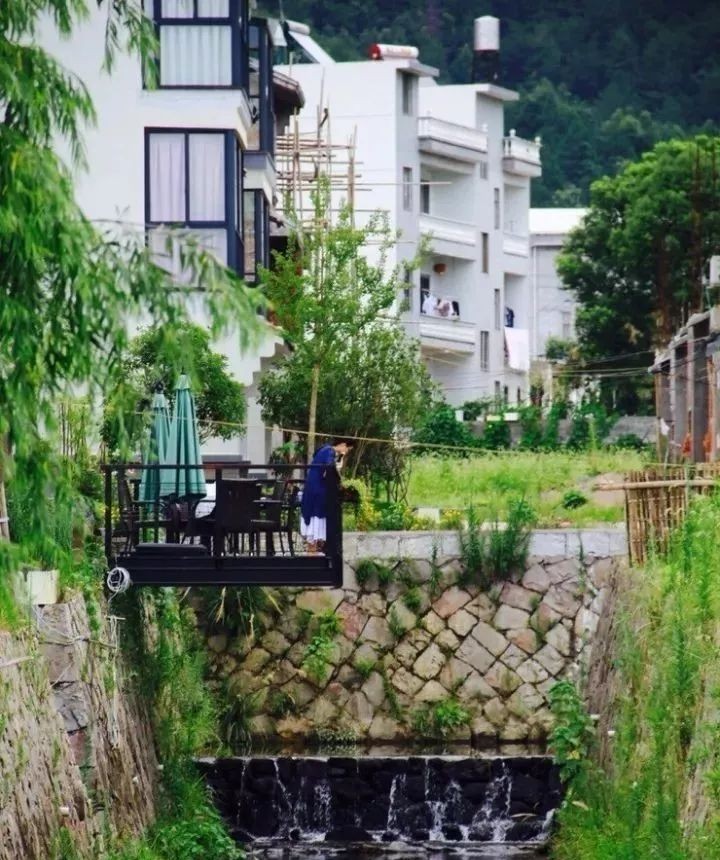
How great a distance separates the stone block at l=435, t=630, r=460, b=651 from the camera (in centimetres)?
3491

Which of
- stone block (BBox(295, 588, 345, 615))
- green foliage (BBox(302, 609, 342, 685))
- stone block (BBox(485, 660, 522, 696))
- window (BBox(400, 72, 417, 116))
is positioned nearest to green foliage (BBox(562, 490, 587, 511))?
stone block (BBox(485, 660, 522, 696))

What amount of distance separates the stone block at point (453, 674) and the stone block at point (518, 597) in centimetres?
114

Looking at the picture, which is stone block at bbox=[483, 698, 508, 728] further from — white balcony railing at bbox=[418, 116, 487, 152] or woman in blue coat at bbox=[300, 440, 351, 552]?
white balcony railing at bbox=[418, 116, 487, 152]

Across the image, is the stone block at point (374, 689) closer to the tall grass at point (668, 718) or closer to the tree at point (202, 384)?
the tree at point (202, 384)

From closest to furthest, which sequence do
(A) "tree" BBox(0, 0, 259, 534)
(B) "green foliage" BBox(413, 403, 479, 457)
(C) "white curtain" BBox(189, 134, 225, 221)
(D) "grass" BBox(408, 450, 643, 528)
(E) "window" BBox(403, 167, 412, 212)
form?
1. (A) "tree" BBox(0, 0, 259, 534)
2. (C) "white curtain" BBox(189, 134, 225, 221)
3. (D) "grass" BBox(408, 450, 643, 528)
4. (B) "green foliage" BBox(413, 403, 479, 457)
5. (E) "window" BBox(403, 167, 412, 212)

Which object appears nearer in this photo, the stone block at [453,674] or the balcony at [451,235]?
the stone block at [453,674]

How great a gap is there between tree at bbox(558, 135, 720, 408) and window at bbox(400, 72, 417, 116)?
21.2 feet

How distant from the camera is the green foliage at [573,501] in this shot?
132ft

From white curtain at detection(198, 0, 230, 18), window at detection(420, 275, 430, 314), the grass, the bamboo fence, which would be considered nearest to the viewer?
the bamboo fence

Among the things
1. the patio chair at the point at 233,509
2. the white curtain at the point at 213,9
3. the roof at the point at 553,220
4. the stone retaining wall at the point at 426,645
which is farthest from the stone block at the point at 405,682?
the roof at the point at 553,220

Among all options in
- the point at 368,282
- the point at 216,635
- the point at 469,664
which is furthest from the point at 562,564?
the point at 368,282

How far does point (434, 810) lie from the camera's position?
30.9 metres

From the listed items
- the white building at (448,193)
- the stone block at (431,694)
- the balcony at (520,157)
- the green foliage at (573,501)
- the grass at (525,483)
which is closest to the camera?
the stone block at (431,694)

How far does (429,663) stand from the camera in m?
34.8
